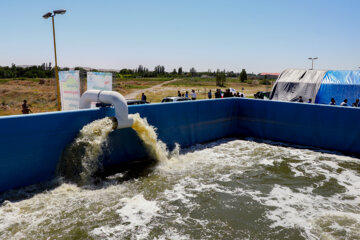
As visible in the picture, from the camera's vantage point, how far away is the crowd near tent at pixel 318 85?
1814 cm

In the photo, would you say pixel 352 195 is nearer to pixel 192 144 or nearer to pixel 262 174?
pixel 262 174

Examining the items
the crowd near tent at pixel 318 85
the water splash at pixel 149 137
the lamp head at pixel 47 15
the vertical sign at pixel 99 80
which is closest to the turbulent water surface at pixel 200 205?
the water splash at pixel 149 137

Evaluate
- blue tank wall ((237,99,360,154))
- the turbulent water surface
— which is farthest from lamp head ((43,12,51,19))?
blue tank wall ((237,99,360,154))

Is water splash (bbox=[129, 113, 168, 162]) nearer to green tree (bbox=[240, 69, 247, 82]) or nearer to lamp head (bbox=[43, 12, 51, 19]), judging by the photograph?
lamp head (bbox=[43, 12, 51, 19])

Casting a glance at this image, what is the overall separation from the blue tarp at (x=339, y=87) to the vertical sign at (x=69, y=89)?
14798 mm

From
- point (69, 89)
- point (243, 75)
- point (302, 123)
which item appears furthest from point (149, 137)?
point (243, 75)

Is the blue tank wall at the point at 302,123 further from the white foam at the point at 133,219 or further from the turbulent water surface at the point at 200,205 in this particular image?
the white foam at the point at 133,219

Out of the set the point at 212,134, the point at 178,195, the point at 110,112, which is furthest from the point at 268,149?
the point at 110,112

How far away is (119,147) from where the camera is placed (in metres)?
9.74

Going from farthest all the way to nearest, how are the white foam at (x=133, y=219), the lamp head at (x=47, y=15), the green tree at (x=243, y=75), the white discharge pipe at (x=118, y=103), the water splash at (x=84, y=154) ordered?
1. the green tree at (x=243, y=75)
2. the lamp head at (x=47, y=15)
3. the white discharge pipe at (x=118, y=103)
4. the water splash at (x=84, y=154)
5. the white foam at (x=133, y=219)

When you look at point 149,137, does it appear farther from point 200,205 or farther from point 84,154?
point 200,205

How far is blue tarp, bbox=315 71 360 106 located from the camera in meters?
18.0

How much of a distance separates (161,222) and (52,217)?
2.38 m

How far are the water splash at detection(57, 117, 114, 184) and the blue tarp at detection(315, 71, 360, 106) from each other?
1542 cm
